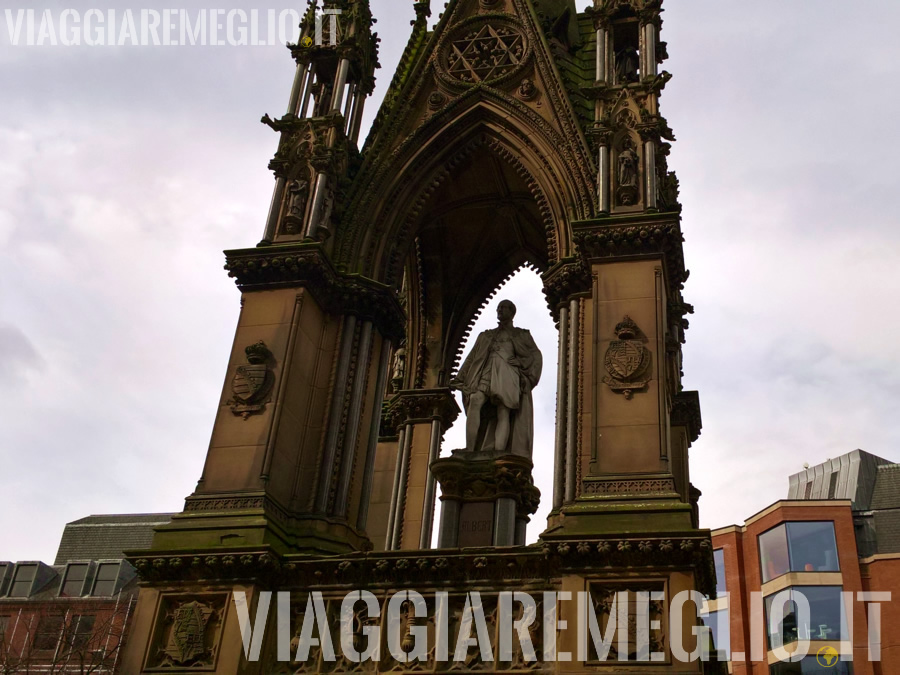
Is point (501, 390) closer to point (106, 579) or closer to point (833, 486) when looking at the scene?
point (106, 579)

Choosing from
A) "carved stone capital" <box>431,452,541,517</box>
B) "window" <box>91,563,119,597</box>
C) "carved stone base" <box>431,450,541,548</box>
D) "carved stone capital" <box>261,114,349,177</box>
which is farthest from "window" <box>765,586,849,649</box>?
"carved stone capital" <box>261,114,349,177</box>

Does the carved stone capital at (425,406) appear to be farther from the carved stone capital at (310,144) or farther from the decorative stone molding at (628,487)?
the decorative stone molding at (628,487)

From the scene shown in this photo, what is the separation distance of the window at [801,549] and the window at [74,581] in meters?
28.9

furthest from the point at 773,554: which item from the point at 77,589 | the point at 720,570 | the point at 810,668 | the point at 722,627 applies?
the point at 77,589

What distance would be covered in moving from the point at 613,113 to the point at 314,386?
6.84 m

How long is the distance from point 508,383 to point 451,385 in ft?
4.47

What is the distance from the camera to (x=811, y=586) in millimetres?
40906

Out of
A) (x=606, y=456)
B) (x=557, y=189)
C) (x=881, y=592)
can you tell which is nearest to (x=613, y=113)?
(x=557, y=189)

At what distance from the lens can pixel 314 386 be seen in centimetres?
1772

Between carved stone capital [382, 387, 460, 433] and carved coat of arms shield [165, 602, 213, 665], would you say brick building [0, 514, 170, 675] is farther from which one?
carved coat of arms shield [165, 602, 213, 665]

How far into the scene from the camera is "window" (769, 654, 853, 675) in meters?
38.7

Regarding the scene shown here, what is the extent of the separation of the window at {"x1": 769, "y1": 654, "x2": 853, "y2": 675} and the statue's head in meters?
26.5

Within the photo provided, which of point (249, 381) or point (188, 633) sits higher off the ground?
point (249, 381)

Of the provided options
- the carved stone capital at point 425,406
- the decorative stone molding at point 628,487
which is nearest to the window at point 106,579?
the carved stone capital at point 425,406
